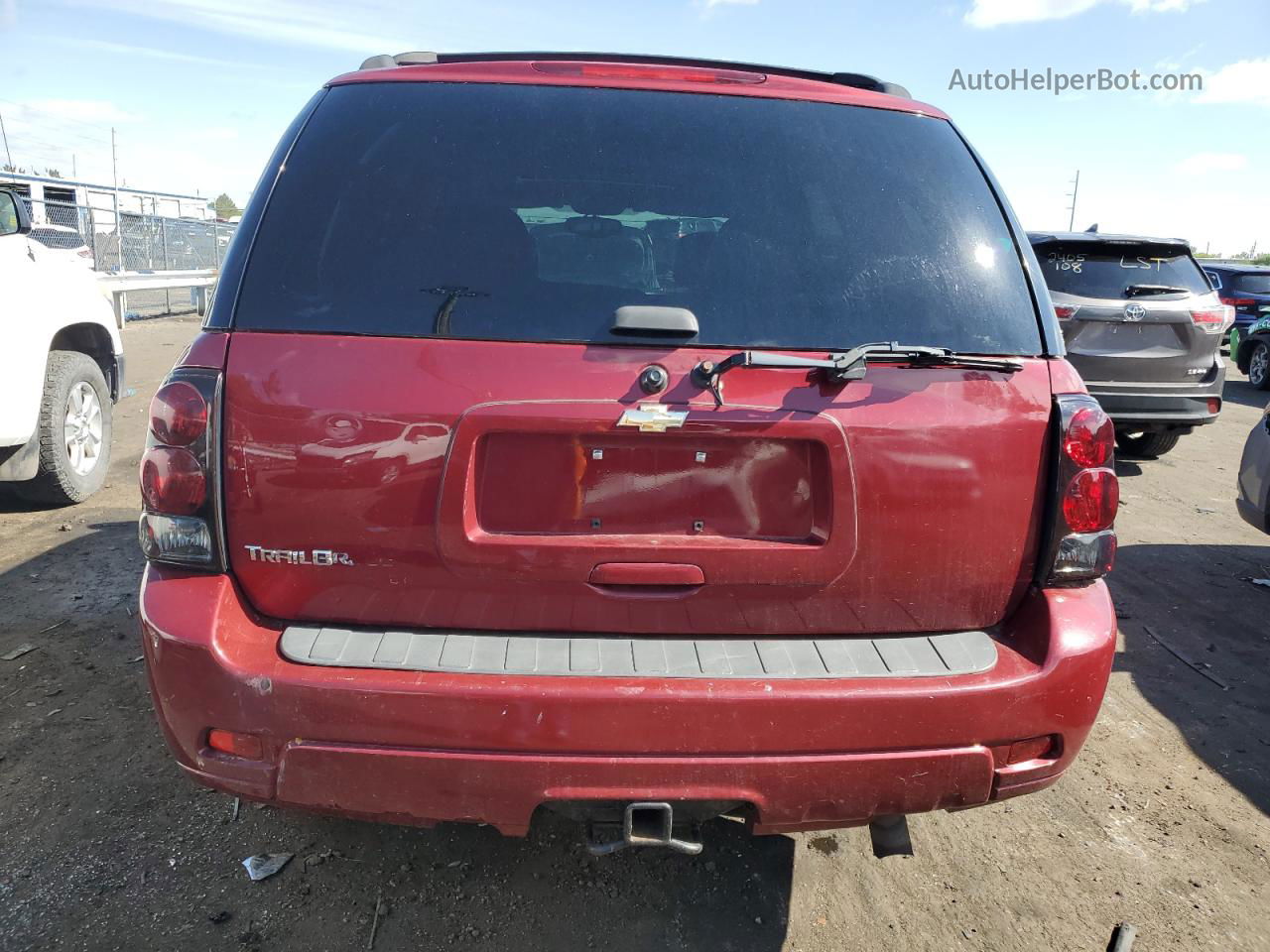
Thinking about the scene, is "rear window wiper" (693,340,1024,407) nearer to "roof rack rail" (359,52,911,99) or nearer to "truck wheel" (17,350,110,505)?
"roof rack rail" (359,52,911,99)

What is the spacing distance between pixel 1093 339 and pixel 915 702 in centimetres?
635

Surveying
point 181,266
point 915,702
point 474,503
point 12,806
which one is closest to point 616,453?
point 474,503

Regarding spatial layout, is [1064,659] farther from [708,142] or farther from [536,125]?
[536,125]

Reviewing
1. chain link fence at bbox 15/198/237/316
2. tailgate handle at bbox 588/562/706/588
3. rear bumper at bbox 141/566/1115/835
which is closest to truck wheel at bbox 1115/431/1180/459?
rear bumper at bbox 141/566/1115/835

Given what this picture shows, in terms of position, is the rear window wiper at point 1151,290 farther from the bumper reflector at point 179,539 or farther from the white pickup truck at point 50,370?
the white pickup truck at point 50,370

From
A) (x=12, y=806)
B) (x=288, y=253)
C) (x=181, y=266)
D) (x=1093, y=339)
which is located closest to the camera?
(x=288, y=253)

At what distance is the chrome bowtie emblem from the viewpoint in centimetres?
177

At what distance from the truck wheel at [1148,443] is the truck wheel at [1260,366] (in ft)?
21.3

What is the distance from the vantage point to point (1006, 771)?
6.25 ft

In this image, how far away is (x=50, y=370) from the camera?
5.17m

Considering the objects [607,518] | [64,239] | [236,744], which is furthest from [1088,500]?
[64,239]

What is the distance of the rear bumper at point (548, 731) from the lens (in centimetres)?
173

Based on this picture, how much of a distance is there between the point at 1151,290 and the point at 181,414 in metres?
7.61

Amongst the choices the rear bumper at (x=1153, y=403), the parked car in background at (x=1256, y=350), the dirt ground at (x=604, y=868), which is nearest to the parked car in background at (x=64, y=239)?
the dirt ground at (x=604, y=868)
